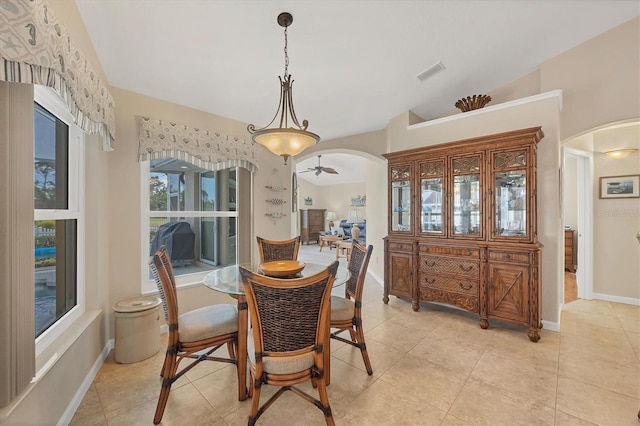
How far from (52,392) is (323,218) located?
10.6 meters

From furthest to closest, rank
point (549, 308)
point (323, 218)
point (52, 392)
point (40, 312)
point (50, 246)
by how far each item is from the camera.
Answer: point (323, 218) → point (549, 308) → point (50, 246) → point (40, 312) → point (52, 392)

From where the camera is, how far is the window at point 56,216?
5.81 ft

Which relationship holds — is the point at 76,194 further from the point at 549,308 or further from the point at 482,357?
the point at 549,308

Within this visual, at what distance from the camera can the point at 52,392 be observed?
1549mm

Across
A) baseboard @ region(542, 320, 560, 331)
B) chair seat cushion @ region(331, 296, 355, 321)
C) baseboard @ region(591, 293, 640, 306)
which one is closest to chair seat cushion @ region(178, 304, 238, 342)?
chair seat cushion @ region(331, 296, 355, 321)

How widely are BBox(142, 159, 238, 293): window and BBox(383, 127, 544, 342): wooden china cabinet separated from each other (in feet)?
7.66

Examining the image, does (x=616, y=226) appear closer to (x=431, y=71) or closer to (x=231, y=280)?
(x=431, y=71)

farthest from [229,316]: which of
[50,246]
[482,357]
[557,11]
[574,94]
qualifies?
[574,94]

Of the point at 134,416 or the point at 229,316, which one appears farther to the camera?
the point at 229,316

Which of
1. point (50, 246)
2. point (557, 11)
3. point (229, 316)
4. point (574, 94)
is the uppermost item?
point (557, 11)

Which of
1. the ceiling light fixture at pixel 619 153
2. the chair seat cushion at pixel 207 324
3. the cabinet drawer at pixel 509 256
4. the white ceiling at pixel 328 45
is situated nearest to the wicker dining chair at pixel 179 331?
the chair seat cushion at pixel 207 324

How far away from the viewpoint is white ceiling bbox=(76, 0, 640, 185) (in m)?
2.13

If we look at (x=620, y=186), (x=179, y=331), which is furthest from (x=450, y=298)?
(x=620, y=186)

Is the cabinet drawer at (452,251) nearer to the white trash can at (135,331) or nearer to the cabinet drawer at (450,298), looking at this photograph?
the cabinet drawer at (450,298)
